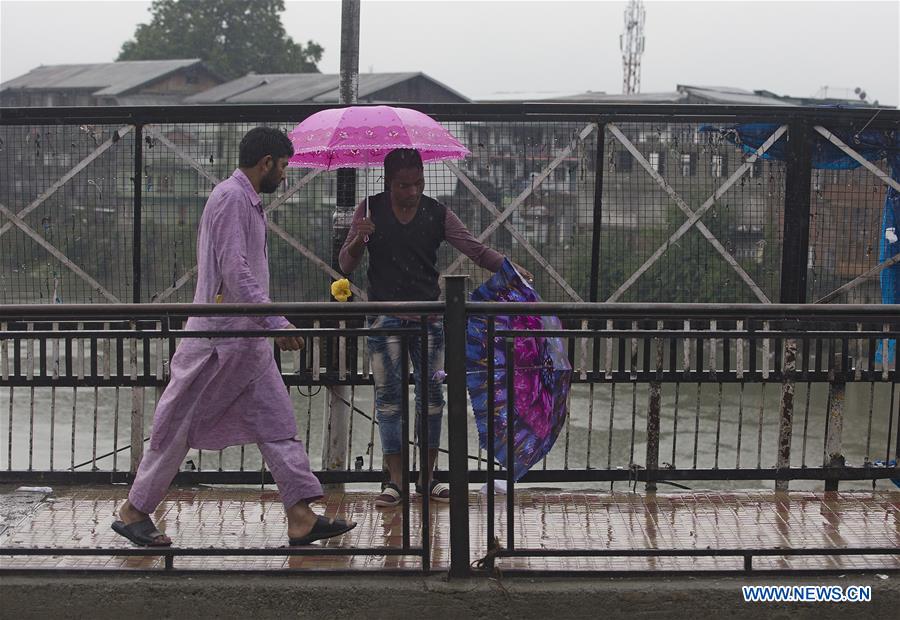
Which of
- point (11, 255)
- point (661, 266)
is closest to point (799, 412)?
point (661, 266)

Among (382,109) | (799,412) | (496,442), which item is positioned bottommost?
(799,412)

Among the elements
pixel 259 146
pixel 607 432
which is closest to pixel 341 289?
pixel 259 146

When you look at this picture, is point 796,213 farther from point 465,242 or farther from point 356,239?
point 356,239

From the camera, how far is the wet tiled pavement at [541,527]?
5016 millimetres

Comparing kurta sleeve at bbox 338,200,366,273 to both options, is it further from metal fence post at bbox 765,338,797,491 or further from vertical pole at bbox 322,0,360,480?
metal fence post at bbox 765,338,797,491

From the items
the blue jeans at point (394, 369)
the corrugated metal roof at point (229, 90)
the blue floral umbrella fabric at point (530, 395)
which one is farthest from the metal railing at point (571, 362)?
the corrugated metal roof at point (229, 90)

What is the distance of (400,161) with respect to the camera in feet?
18.9

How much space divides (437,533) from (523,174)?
259cm

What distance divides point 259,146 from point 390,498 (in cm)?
197

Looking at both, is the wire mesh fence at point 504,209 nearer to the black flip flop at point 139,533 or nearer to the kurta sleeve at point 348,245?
the kurta sleeve at point 348,245

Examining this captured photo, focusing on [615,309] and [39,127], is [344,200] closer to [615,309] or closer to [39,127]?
[39,127]

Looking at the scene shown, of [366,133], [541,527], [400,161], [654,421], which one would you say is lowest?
[541,527]

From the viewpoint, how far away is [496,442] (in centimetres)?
552

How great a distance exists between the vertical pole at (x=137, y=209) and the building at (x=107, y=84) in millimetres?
44963
